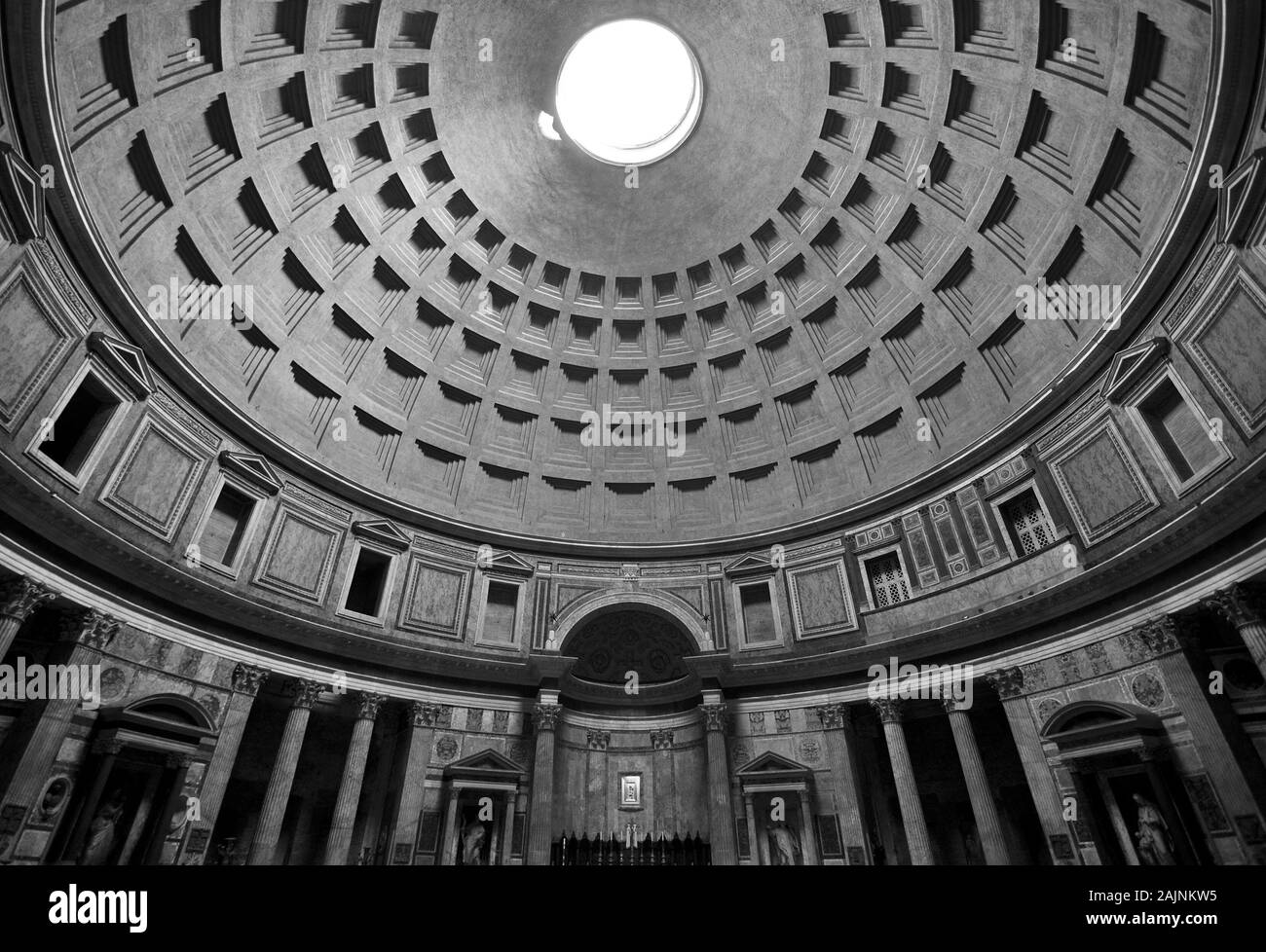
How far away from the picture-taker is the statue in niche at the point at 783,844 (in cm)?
2034

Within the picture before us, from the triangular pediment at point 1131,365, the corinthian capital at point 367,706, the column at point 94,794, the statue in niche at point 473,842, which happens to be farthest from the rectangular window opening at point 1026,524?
the column at point 94,794

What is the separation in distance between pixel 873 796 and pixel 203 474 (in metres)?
24.2

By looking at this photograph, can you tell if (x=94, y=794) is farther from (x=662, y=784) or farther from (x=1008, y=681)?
(x=1008, y=681)

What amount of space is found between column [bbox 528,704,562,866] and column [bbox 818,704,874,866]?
940cm

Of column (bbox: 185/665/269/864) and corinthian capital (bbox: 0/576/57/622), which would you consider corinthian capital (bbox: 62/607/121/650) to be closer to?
corinthian capital (bbox: 0/576/57/622)

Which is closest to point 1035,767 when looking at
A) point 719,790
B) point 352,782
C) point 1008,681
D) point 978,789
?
point 978,789

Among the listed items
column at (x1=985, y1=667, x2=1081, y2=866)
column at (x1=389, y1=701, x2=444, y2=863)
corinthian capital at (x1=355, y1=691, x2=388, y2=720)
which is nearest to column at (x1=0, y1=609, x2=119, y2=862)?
corinthian capital at (x1=355, y1=691, x2=388, y2=720)

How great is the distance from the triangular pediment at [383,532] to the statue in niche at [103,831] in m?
10.0

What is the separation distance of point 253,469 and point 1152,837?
86.3 feet

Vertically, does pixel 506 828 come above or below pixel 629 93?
below

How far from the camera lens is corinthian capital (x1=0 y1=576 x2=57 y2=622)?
13.4 m

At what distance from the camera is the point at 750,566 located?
26.0 metres

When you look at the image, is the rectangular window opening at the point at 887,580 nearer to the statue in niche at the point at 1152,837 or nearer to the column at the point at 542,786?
the statue in niche at the point at 1152,837
